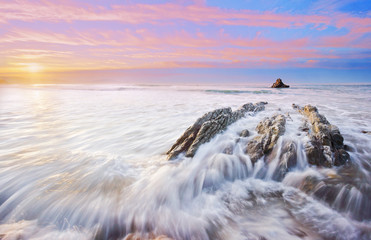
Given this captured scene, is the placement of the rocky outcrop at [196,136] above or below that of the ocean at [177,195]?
above

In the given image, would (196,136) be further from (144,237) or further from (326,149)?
(326,149)

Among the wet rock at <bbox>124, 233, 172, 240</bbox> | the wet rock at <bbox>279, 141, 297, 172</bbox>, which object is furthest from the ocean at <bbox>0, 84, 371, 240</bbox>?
the wet rock at <bbox>279, 141, 297, 172</bbox>

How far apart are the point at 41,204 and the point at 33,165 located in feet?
5.60

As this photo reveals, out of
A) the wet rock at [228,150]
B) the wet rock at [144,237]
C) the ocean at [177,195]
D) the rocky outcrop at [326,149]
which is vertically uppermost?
the rocky outcrop at [326,149]

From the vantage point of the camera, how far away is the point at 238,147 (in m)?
4.69

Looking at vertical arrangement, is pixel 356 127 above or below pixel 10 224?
above

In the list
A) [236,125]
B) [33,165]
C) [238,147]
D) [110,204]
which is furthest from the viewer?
[236,125]

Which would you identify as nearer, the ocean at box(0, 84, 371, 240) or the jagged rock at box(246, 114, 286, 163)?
the ocean at box(0, 84, 371, 240)

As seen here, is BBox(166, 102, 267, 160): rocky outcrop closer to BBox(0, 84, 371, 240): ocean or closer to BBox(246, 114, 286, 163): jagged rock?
BBox(0, 84, 371, 240): ocean

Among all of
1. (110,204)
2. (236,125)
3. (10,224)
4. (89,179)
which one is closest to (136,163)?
(89,179)

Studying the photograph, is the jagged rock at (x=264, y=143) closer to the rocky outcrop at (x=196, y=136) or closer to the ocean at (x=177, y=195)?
the ocean at (x=177, y=195)

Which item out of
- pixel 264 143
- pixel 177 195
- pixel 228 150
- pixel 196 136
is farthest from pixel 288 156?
pixel 177 195

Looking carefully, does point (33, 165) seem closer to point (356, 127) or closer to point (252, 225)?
point (252, 225)

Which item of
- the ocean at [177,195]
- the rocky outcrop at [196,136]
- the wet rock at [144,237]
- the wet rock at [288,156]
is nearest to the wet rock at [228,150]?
the ocean at [177,195]
